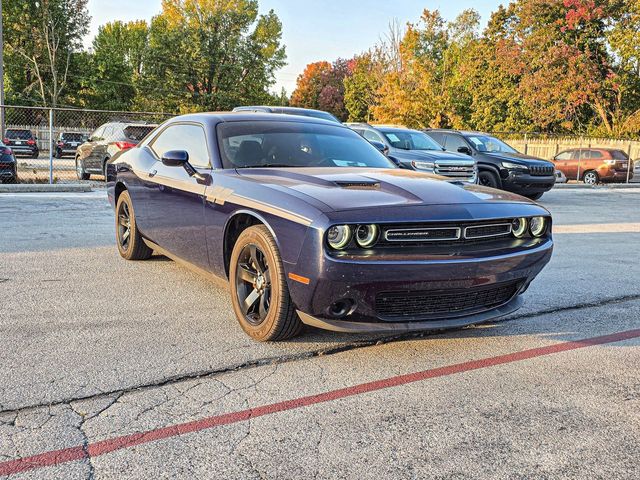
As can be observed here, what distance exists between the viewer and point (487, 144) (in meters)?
15.9

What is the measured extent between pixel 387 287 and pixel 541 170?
41.0 feet

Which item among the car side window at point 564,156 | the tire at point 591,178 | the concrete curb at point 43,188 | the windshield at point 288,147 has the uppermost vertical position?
the car side window at point 564,156

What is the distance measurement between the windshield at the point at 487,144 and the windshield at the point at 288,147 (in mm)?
10878

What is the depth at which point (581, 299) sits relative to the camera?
5301 mm

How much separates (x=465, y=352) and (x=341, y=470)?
168 centimetres

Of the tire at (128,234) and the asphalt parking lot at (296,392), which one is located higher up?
the tire at (128,234)

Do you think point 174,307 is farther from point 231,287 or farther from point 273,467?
point 273,467

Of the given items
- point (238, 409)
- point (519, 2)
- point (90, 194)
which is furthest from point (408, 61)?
point (238, 409)

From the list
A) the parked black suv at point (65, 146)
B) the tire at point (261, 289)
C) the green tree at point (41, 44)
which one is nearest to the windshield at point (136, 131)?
the tire at point (261, 289)

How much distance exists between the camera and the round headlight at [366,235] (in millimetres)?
3432

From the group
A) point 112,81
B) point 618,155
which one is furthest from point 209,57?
point 618,155

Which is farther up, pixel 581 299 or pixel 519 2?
pixel 519 2

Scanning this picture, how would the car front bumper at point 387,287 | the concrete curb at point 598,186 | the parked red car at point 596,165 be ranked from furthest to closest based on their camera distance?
the parked red car at point 596,165 → the concrete curb at point 598,186 → the car front bumper at point 387,287

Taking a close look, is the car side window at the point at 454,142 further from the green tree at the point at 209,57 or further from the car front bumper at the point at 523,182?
the green tree at the point at 209,57
